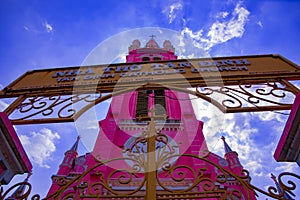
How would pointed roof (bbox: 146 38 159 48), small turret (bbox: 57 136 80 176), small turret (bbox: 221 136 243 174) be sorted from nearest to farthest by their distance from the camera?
1. small turret (bbox: 221 136 243 174)
2. small turret (bbox: 57 136 80 176)
3. pointed roof (bbox: 146 38 159 48)

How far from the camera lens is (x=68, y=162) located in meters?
12.6

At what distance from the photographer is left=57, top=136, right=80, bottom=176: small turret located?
1183 cm

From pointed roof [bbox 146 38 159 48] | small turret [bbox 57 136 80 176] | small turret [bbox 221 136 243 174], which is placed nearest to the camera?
small turret [bbox 221 136 243 174]

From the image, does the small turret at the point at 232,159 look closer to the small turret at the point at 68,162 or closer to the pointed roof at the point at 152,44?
the small turret at the point at 68,162

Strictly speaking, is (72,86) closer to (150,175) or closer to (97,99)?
(97,99)

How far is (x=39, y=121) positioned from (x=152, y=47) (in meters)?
21.1

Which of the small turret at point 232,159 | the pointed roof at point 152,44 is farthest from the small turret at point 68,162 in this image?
the pointed roof at point 152,44

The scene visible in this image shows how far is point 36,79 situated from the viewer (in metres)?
4.27

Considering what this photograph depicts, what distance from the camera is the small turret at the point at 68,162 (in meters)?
11.8

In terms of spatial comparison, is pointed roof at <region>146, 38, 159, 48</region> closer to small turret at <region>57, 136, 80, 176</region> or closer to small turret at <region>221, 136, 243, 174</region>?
small turret at <region>57, 136, 80, 176</region>

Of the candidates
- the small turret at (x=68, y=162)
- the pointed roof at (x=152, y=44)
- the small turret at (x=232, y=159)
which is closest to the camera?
the small turret at (x=232, y=159)

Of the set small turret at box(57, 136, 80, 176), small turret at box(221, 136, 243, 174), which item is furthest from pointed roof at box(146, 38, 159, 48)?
small turret at box(221, 136, 243, 174)

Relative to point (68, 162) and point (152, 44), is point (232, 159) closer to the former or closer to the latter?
point (68, 162)

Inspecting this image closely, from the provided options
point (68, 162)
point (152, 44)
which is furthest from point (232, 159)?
point (152, 44)
